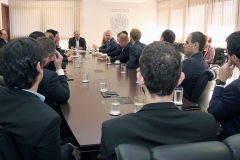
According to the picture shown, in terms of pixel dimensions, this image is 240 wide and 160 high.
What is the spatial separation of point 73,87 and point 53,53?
527 millimetres

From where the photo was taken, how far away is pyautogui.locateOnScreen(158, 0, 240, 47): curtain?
285 inches

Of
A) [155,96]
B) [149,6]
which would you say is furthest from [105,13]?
[155,96]

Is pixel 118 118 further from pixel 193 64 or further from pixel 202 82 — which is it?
pixel 193 64

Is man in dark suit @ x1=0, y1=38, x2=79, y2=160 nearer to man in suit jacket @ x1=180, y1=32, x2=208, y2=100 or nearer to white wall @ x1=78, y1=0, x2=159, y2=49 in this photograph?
man in suit jacket @ x1=180, y1=32, x2=208, y2=100

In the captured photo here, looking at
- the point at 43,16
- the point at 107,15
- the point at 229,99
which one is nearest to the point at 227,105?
the point at 229,99

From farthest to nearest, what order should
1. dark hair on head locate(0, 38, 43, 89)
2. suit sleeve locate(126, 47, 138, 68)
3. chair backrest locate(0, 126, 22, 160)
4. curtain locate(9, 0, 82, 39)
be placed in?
1. curtain locate(9, 0, 82, 39)
2. suit sleeve locate(126, 47, 138, 68)
3. dark hair on head locate(0, 38, 43, 89)
4. chair backrest locate(0, 126, 22, 160)

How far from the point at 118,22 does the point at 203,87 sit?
8.77 metres

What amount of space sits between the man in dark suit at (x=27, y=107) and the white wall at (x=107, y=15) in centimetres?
941

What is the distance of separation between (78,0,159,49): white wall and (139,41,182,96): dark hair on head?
975 cm

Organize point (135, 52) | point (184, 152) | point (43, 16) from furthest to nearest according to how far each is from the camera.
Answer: point (43, 16), point (135, 52), point (184, 152)

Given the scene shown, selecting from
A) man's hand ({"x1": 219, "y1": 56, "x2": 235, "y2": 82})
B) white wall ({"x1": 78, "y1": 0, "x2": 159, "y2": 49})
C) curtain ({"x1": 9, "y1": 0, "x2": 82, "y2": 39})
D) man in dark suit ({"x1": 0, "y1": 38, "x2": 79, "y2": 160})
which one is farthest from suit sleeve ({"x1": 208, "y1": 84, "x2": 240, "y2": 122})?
white wall ({"x1": 78, "y1": 0, "x2": 159, "y2": 49})

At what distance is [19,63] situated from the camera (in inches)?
53.3

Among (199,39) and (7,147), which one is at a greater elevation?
(199,39)

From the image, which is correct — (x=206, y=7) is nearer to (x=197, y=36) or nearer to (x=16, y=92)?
(x=197, y=36)
